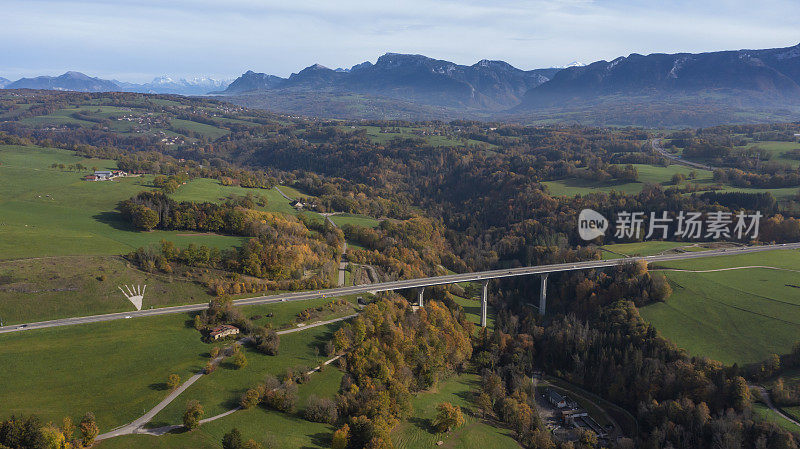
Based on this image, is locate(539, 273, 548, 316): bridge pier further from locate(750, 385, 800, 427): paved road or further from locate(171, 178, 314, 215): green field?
locate(171, 178, 314, 215): green field

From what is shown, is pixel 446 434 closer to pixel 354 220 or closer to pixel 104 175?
pixel 354 220

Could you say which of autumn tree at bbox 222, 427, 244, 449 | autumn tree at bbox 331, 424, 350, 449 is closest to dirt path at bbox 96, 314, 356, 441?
autumn tree at bbox 222, 427, 244, 449

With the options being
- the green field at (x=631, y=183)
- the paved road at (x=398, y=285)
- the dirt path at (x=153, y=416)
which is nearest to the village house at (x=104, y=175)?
the paved road at (x=398, y=285)

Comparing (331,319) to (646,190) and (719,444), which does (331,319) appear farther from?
(646,190)

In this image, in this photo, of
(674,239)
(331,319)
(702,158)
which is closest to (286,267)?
(331,319)

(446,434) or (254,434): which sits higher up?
(254,434)

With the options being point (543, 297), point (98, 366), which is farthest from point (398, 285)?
point (98, 366)

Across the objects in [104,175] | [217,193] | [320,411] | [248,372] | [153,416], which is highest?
[104,175]
